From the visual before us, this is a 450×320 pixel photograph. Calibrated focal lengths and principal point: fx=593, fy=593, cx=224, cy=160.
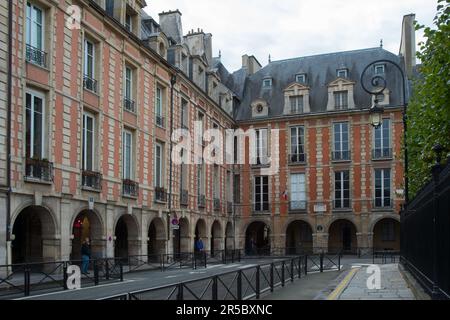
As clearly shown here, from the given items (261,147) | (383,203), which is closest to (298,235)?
(261,147)

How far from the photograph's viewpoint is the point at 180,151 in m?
29.2

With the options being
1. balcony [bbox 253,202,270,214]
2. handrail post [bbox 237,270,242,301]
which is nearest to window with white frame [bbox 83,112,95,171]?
handrail post [bbox 237,270,242,301]

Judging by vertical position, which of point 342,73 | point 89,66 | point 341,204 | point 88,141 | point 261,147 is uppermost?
point 342,73

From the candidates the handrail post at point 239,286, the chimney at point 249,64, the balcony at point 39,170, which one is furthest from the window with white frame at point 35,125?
the chimney at point 249,64

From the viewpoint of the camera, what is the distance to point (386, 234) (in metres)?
38.2

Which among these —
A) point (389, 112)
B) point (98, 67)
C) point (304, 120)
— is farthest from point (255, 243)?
point (98, 67)

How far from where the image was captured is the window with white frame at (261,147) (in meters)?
39.5

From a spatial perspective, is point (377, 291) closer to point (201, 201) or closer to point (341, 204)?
point (201, 201)

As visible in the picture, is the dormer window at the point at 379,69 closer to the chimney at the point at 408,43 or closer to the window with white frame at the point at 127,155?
the chimney at the point at 408,43

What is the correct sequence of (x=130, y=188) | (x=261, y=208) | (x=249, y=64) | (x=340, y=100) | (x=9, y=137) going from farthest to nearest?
(x=249, y=64), (x=261, y=208), (x=340, y=100), (x=130, y=188), (x=9, y=137)

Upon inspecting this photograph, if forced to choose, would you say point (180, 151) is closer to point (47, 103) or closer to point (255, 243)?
point (47, 103)

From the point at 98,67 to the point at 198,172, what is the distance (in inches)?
469

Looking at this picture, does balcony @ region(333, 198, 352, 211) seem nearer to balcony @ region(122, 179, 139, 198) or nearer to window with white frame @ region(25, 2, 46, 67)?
balcony @ region(122, 179, 139, 198)

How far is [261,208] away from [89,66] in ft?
68.3
